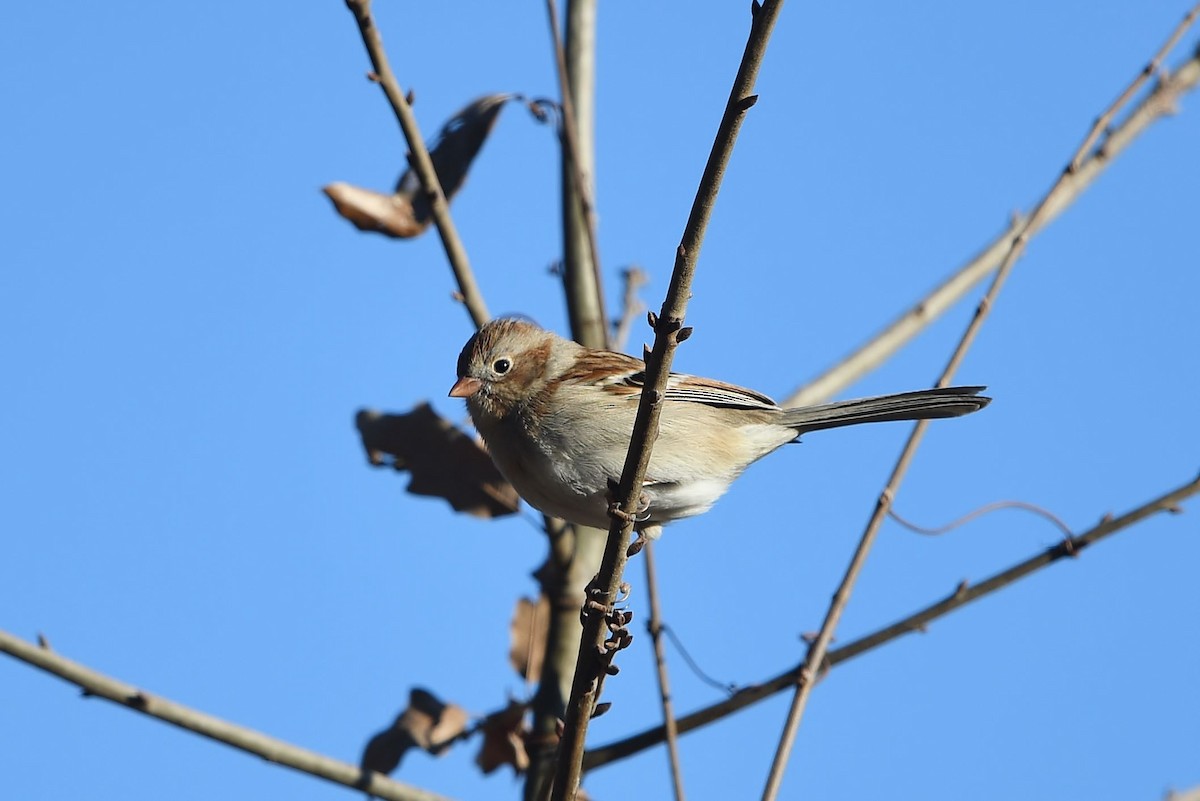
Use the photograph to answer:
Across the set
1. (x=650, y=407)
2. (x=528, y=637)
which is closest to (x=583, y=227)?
(x=528, y=637)

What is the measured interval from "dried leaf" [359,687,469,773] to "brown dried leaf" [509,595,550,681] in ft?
1.10

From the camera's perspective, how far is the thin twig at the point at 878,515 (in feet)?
12.9

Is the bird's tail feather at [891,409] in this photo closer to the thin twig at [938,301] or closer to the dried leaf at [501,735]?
the thin twig at [938,301]

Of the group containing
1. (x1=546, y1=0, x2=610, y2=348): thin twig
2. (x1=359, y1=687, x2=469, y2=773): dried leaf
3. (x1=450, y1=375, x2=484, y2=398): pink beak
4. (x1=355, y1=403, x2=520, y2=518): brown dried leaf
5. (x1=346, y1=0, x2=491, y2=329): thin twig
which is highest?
(x1=546, y1=0, x2=610, y2=348): thin twig

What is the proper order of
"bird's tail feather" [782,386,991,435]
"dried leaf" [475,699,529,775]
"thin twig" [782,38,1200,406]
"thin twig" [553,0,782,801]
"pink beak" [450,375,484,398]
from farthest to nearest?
"thin twig" [782,38,1200,406], "dried leaf" [475,699,529,775], "pink beak" [450,375,484,398], "bird's tail feather" [782,386,991,435], "thin twig" [553,0,782,801]

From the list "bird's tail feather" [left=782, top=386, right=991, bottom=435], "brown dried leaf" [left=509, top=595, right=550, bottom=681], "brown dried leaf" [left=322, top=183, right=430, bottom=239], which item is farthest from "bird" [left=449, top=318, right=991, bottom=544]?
"brown dried leaf" [left=509, top=595, right=550, bottom=681]

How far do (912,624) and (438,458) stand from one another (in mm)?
2383

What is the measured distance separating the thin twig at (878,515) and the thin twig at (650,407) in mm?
805

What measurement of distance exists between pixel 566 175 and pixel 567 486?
2.26 m

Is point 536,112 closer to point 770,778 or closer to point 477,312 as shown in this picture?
point 477,312

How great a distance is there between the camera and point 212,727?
4.29 meters

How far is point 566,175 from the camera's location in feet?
20.9

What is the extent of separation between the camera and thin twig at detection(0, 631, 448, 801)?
160 inches

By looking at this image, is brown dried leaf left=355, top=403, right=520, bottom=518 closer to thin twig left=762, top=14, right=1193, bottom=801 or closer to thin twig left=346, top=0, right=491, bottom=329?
thin twig left=346, top=0, right=491, bottom=329
